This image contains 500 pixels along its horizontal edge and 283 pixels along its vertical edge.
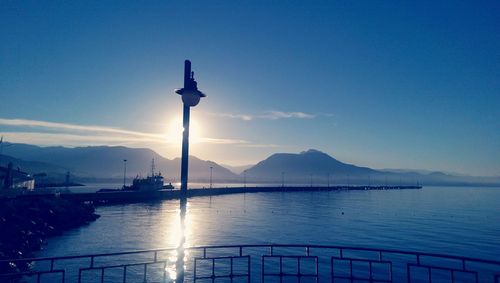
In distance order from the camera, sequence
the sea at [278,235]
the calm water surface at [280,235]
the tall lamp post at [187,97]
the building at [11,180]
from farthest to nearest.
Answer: the building at [11,180], the calm water surface at [280,235], the sea at [278,235], the tall lamp post at [187,97]

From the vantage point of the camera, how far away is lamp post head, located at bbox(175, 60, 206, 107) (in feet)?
19.9

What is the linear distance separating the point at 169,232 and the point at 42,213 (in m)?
18.0

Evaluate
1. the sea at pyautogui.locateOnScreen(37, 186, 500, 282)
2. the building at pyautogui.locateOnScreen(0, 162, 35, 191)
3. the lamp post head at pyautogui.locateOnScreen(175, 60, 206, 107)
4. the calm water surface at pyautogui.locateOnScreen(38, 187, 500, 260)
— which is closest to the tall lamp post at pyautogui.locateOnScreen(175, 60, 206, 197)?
the lamp post head at pyautogui.locateOnScreen(175, 60, 206, 107)

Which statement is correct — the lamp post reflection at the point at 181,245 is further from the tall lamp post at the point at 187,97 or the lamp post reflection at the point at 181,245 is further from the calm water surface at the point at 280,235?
the calm water surface at the point at 280,235

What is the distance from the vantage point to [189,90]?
606 cm

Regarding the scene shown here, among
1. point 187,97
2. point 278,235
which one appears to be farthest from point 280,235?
point 187,97

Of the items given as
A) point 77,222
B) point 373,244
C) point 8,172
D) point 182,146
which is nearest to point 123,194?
point 8,172

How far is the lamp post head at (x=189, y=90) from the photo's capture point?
605cm

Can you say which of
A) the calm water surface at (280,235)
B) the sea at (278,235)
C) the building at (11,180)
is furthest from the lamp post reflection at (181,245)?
the building at (11,180)

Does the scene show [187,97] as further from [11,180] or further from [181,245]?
[11,180]

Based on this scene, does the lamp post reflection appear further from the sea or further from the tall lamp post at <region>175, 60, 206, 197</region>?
the sea

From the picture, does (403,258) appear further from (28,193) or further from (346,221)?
(28,193)

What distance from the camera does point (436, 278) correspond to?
27.9 meters

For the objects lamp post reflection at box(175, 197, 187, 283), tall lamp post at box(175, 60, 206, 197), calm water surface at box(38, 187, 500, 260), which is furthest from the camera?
calm water surface at box(38, 187, 500, 260)
